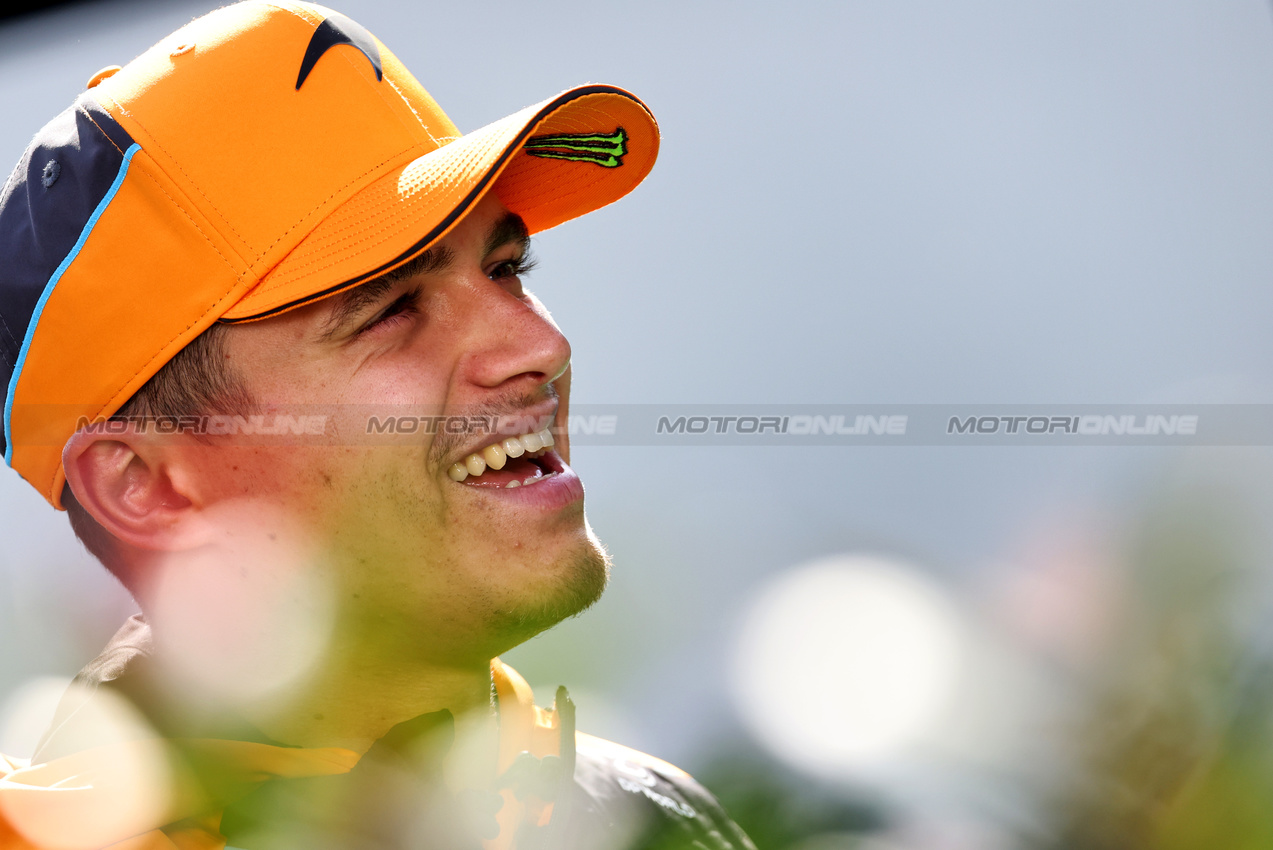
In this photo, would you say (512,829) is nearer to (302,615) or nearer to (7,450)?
(302,615)

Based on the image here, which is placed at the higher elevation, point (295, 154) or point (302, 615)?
point (295, 154)

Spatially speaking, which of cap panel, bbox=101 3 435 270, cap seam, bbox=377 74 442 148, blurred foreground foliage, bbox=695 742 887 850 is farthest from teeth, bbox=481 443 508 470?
blurred foreground foliage, bbox=695 742 887 850

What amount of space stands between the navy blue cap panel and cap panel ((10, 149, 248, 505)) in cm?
3

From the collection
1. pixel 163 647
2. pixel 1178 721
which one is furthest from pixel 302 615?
pixel 1178 721

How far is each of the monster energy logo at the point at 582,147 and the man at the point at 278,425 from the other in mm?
206

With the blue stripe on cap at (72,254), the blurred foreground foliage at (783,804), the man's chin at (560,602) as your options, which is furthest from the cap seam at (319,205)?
the blurred foreground foliage at (783,804)

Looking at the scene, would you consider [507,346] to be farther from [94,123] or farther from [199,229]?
[94,123]

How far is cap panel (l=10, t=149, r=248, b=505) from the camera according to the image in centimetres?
116

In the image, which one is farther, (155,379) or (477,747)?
(477,747)

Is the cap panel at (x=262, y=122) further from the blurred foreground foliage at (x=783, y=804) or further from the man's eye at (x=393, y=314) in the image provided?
the blurred foreground foliage at (x=783, y=804)

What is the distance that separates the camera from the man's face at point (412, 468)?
1.19 meters

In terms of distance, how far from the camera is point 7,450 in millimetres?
1384

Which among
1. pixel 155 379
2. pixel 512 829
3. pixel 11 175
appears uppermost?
pixel 11 175

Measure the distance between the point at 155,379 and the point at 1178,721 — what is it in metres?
3.54
